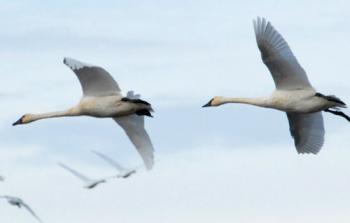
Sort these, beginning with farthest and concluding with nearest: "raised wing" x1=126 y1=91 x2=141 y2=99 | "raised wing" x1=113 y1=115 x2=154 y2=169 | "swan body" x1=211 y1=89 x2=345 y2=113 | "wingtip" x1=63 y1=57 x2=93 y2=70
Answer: "raised wing" x1=113 y1=115 x2=154 y2=169 < "raised wing" x1=126 y1=91 x2=141 y2=99 < "swan body" x1=211 y1=89 x2=345 y2=113 < "wingtip" x1=63 y1=57 x2=93 y2=70

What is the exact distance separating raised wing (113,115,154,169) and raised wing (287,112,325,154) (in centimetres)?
343

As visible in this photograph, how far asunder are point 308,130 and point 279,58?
271cm

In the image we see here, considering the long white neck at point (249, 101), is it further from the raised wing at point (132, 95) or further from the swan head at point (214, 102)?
the raised wing at point (132, 95)

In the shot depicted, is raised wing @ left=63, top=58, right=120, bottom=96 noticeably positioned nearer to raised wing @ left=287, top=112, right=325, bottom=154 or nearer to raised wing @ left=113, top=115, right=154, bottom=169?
raised wing @ left=113, top=115, right=154, bottom=169

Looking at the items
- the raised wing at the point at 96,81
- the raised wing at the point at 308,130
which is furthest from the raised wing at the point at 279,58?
the raised wing at the point at 96,81

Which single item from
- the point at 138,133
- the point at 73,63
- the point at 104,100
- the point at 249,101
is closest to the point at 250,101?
the point at 249,101

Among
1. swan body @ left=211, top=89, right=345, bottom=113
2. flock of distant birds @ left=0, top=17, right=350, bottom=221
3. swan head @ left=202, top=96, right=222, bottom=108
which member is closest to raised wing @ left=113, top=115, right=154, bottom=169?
flock of distant birds @ left=0, top=17, right=350, bottom=221

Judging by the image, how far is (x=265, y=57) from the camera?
32062mm

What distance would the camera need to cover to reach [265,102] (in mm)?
32844

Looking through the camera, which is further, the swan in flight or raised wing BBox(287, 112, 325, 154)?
raised wing BBox(287, 112, 325, 154)

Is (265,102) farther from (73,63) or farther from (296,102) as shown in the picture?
(73,63)

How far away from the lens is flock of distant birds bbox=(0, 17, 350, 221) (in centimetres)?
3183

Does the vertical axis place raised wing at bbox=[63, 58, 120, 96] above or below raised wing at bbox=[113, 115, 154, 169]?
above

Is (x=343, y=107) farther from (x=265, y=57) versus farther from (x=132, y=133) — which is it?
(x=132, y=133)
